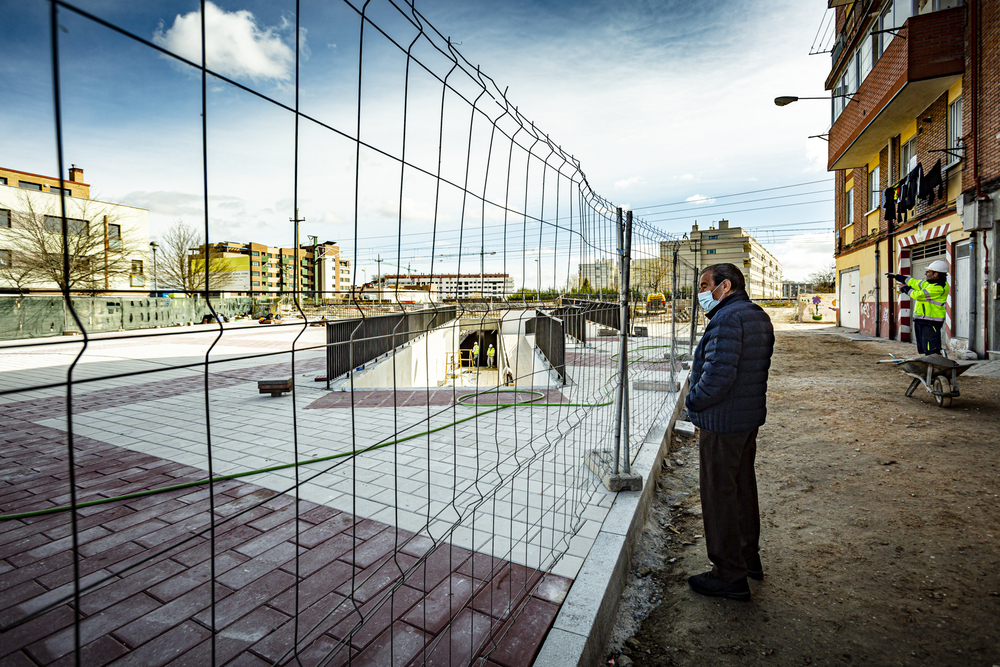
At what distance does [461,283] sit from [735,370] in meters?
1.54

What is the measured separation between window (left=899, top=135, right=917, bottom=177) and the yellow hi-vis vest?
268 inches

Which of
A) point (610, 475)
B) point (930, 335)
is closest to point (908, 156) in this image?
point (930, 335)

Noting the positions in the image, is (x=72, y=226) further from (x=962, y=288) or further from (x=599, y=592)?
(x=962, y=288)

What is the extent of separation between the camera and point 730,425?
9.02 feet

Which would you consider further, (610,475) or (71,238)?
(610,475)

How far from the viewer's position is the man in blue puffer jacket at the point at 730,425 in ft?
8.94

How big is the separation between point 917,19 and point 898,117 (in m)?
3.27

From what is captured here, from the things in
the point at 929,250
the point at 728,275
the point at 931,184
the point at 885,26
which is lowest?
the point at 728,275

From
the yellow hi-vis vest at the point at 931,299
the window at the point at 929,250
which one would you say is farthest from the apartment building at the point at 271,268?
the window at the point at 929,250

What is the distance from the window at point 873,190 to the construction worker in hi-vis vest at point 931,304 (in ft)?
29.7

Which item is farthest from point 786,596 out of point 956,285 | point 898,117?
point 898,117

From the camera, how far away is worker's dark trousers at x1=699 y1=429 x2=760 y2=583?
2756 mm

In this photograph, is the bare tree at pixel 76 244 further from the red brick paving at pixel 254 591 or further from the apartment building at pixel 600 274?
the apartment building at pixel 600 274

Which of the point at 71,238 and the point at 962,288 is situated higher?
the point at 962,288
